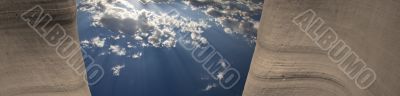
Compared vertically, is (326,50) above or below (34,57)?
above

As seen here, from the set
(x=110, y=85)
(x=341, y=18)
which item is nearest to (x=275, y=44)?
(x=341, y=18)

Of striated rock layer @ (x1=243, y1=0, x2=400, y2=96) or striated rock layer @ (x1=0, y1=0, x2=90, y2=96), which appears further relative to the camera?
striated rock layer @ (x1=0, y1=0, x2=90, y2=96)

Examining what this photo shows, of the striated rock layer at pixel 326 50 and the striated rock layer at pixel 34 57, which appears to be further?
the striated rock layer at pixel 34 57

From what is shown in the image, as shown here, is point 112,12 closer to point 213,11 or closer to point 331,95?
point 213,11
